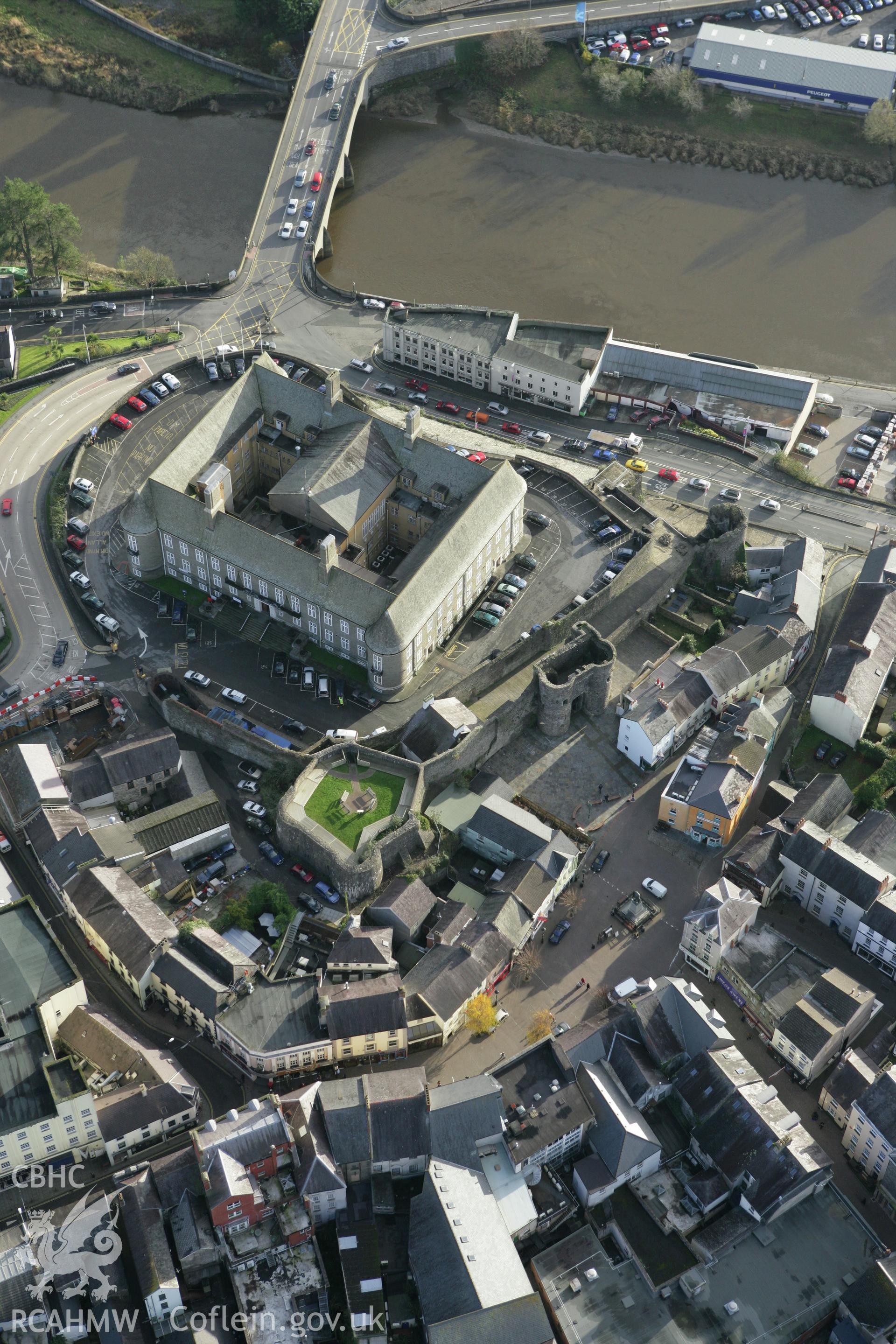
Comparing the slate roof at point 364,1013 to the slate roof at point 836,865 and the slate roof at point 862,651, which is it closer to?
the slate roof at point 836,865

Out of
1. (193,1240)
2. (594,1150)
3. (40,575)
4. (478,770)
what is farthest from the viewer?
(40,575)

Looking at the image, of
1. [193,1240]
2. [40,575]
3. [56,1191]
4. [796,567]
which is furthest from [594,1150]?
[40,575]

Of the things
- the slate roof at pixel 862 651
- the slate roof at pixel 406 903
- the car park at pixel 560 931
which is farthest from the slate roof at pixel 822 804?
the slate roof at pixel 406 903

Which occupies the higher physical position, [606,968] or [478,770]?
[478,770]

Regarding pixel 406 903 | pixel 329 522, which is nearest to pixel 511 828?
pixel 406 903

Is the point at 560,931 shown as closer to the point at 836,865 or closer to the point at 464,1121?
the point at 464,1121

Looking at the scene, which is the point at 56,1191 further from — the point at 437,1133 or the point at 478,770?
the point at 478,770
